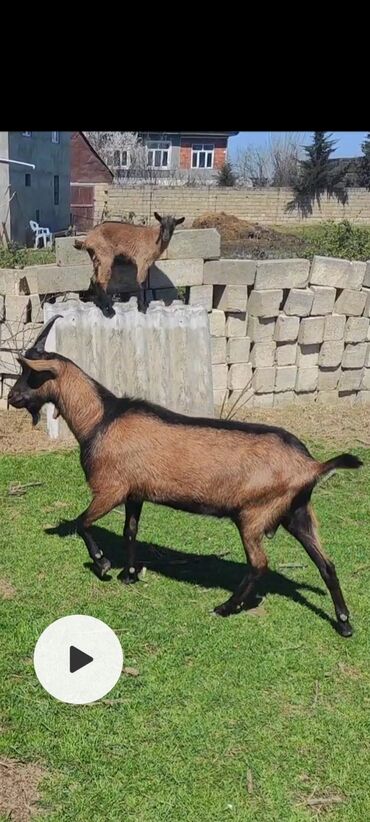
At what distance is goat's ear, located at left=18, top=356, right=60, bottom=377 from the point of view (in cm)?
516

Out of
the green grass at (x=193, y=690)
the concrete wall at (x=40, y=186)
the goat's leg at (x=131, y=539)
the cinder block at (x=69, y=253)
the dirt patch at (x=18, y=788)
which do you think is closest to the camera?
the dirt patch at (x=18, y=788)

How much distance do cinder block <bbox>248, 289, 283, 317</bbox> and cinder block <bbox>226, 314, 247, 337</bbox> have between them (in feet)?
0.54

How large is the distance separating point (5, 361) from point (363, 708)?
6.06 m

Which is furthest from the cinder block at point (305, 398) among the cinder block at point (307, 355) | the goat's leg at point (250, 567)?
the goat's leg at point (250, 567)

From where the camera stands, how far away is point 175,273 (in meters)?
9.70

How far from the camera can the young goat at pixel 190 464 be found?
502 cm

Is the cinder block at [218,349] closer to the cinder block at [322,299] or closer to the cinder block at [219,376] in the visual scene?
the cinder block at [219,376]

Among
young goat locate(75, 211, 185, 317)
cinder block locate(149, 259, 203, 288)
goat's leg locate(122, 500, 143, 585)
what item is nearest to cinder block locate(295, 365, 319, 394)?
cinder block locate(149, 259, 203, 288)

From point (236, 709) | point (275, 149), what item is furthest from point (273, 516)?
point (275, 149)

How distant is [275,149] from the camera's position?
96.3 ft

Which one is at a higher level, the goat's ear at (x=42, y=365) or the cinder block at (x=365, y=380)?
the goat's ear at (x=42, y=365)

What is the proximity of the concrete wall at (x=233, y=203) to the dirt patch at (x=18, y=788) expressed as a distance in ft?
72.4

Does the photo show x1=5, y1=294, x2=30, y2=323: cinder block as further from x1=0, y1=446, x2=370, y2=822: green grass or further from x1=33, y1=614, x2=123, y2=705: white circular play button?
x1=33, y1=614, x2=123, y2=705: white circular play button

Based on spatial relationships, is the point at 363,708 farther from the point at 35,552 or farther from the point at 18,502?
the point at 18,502
